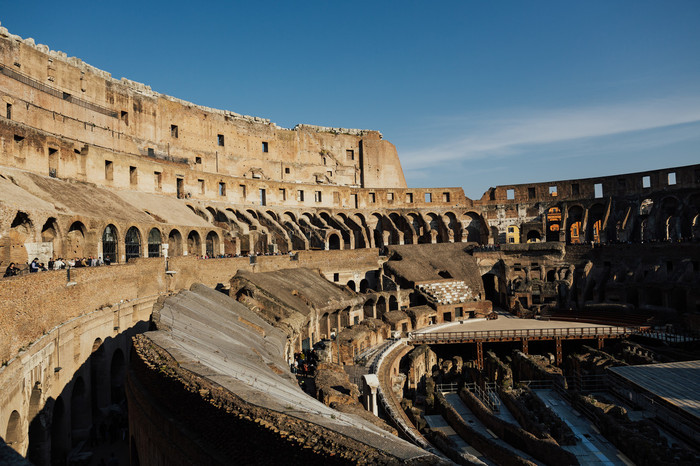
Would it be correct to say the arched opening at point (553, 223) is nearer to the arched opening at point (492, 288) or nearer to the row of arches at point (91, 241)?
the arched opening at point (492, 288)

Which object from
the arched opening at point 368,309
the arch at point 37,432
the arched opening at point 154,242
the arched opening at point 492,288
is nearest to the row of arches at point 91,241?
the arched opening at point 154,242

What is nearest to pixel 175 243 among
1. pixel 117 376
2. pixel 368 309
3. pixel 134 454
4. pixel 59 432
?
pixel 117 376

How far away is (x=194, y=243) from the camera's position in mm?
28547

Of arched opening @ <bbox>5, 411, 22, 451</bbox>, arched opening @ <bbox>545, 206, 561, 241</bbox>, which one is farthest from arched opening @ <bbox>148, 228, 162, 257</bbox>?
arched opening @ <bbox>545, 206, 561, 241</bbox>

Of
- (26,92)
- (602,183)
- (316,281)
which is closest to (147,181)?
(26,92)

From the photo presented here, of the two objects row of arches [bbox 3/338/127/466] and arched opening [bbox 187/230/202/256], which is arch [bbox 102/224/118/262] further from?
arched opening [bbox 187/230/202/256]

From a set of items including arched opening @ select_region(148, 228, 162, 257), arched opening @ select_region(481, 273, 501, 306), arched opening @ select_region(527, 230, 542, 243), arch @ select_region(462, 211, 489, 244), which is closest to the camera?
arched opening @ select_region(148, 228, 162, 257)

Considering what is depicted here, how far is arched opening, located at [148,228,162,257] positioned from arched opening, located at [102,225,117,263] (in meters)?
2.50

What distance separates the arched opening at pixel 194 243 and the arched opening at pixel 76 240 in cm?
865

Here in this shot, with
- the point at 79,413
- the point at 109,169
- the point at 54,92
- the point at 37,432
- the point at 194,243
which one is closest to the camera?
the point at 37,432

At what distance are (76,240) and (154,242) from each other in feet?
15.5

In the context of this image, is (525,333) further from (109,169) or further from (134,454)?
(109,169)

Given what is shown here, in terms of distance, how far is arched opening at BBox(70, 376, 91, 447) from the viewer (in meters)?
14.3

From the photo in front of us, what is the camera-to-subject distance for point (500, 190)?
49.7 meters
